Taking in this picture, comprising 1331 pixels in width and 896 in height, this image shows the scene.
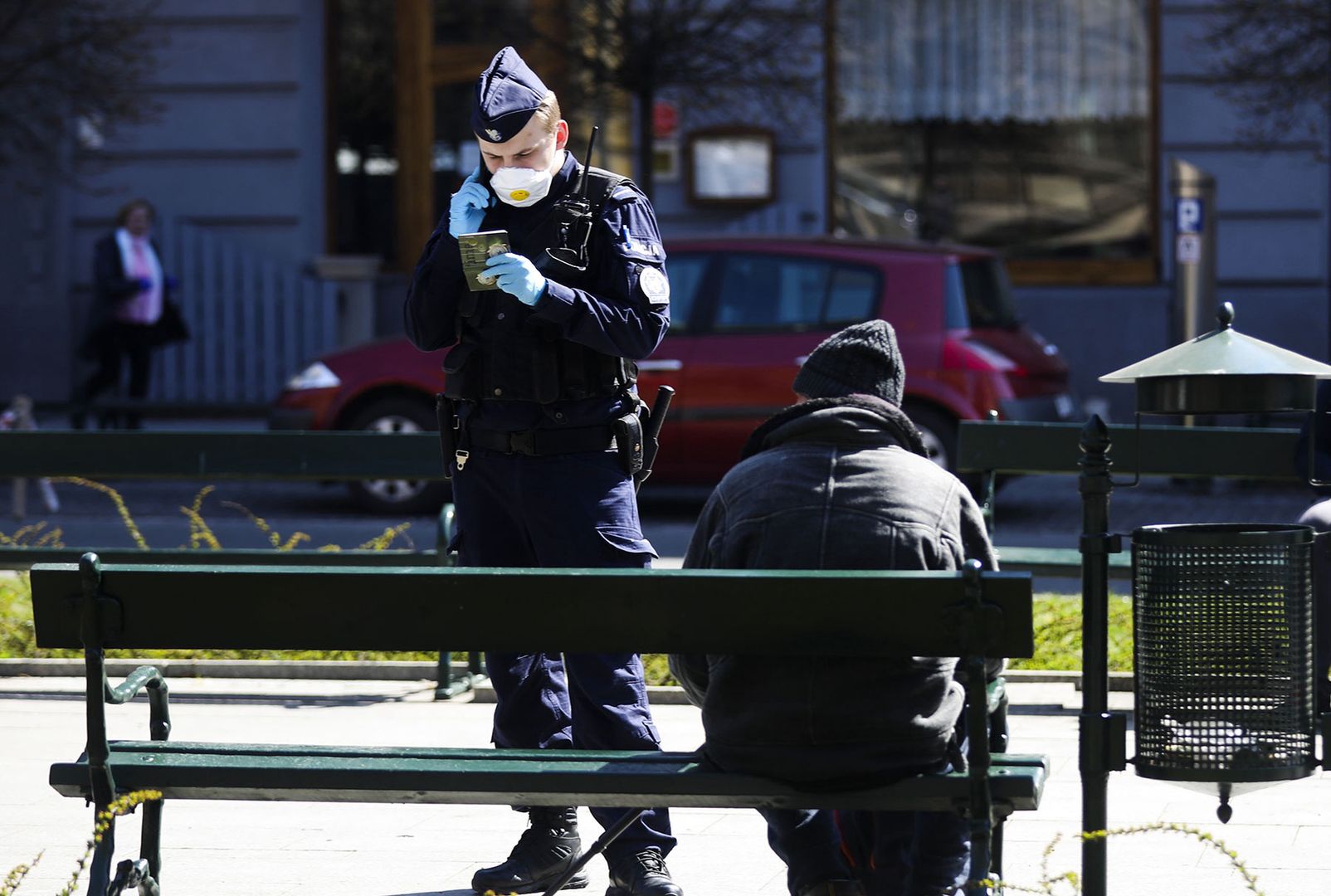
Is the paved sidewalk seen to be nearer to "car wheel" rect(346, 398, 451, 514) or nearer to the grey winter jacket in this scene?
the grey winter jacket

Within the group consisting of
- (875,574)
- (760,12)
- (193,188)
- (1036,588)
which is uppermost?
(760,12)

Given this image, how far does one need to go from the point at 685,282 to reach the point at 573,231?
770 centimetres

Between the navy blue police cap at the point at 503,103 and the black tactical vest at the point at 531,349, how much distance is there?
195mm

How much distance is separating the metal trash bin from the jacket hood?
473mm

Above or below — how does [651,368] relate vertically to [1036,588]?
above

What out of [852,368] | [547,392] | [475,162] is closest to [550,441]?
[547,392]

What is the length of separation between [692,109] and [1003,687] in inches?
515

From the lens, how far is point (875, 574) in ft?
11.6

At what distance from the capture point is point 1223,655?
12.7 feet

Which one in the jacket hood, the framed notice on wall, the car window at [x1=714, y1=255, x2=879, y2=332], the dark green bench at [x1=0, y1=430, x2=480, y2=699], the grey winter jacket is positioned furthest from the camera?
the framed notice on wall

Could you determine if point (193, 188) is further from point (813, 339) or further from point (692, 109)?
point (813, 339)

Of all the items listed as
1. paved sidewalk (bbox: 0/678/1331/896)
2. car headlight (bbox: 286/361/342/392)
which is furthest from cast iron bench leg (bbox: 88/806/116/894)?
car headlight (bbox: 286/361/342/392)

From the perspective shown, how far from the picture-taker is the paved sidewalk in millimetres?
4723

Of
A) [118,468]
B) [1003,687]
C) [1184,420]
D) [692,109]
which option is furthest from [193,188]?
[1003,687]
